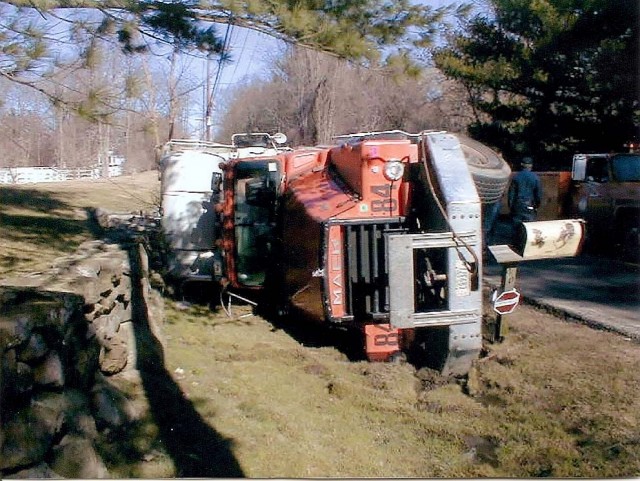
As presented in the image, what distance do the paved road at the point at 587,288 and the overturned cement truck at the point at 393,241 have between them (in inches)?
98.1

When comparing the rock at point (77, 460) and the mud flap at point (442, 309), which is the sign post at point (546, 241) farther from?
the rock at point (77, 460)

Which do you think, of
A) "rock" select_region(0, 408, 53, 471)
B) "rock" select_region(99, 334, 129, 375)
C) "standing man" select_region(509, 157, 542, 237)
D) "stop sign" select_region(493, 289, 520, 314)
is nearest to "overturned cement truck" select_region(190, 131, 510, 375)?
"stop sign" select_region(493, 289, 520, 314)

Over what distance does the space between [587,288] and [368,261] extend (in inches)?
208

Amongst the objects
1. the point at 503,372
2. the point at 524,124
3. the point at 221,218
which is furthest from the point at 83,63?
the point at 524,124

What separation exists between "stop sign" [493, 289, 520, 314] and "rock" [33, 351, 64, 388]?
3.89m

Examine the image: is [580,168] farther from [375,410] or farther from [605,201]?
[375,410]

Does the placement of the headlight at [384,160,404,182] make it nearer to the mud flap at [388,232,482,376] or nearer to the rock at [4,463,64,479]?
the mud flap at [388,232,482,376]

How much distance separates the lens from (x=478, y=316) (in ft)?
19.8

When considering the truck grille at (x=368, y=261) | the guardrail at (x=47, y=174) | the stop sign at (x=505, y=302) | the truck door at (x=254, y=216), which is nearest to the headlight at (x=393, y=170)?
the truck grille at (x=368, y=261)

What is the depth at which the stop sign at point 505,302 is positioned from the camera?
22.8 ft

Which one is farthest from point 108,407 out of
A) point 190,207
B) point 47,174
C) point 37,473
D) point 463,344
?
point 47,174

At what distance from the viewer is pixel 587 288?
35.6ft

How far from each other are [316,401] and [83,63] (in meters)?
4.36

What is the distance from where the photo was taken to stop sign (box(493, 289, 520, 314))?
273 inches
